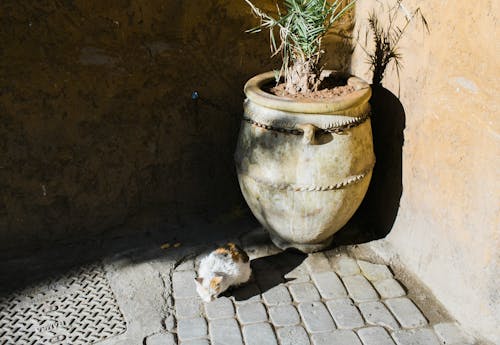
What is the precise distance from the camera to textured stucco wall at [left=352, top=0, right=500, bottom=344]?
9.00ft

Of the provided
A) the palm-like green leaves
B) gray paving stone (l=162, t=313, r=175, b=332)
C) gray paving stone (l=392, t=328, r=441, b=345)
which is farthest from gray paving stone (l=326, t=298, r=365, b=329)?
the palm-like green leaves

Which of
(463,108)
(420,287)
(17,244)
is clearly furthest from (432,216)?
(17,244)

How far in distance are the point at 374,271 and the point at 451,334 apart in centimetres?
70

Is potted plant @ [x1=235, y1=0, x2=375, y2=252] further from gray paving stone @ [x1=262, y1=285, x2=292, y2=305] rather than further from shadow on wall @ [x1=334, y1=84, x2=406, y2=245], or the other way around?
gray paving stone @ [x1=262, y1=285, x2=292, y2=305]

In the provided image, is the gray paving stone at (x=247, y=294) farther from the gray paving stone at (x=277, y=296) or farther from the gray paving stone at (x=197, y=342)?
the gray paving stone at (x=197, y=342)

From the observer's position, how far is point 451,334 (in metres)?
3.03

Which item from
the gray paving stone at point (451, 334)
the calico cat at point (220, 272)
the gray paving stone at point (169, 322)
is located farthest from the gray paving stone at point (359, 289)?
the gray paving stone at point (169, 322)

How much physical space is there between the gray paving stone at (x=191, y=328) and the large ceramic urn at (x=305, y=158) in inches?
34.5

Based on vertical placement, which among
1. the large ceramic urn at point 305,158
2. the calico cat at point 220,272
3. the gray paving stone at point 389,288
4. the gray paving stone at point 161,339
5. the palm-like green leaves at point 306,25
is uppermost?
the palm-like green leaves at point 306,25

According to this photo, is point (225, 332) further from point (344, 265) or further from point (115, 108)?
point (115, 108)

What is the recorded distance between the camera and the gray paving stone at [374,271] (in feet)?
11.6

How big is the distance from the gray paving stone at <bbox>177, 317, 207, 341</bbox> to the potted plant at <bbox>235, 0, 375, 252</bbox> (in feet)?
2.88

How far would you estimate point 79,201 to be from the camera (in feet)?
12.6

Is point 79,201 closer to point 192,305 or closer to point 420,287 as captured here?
point 192,305
